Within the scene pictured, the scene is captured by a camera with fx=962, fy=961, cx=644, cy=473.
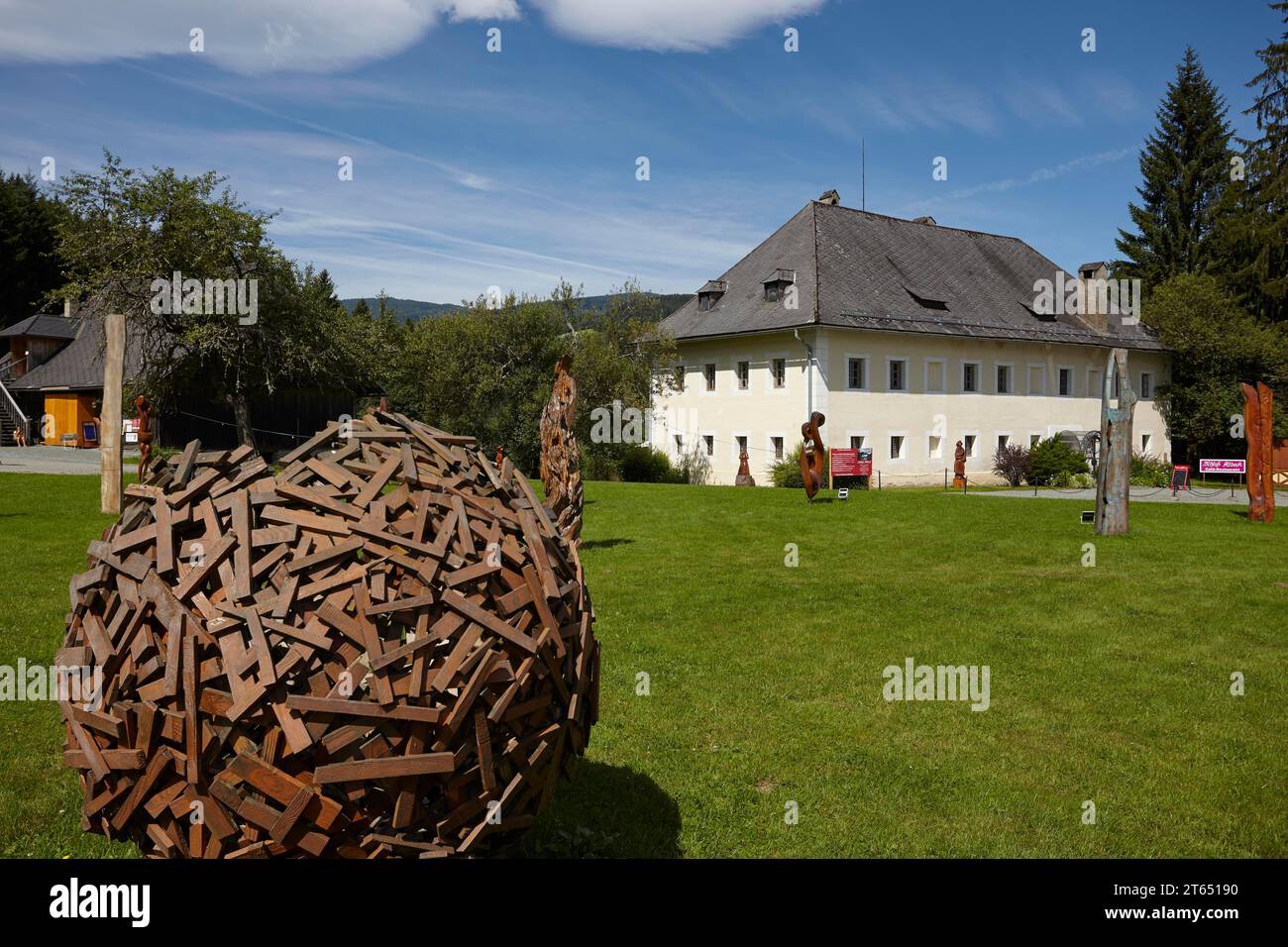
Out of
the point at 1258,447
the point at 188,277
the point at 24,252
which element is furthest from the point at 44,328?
the point at 1258,447

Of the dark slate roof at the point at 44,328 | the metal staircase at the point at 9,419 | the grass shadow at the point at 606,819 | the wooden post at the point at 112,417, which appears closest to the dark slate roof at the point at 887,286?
the wooden post at the point at 112,417

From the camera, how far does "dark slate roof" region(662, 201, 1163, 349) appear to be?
38.6m

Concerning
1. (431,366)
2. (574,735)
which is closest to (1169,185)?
(431,366)

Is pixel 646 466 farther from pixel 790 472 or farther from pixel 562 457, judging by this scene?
pixel 562 457

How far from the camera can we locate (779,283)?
128ft

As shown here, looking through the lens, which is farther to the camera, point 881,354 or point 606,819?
point 881,354

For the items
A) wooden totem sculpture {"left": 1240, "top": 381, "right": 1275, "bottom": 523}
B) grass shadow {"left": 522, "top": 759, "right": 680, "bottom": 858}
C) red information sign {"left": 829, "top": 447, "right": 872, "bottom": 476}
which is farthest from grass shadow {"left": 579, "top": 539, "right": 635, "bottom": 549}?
wooden totem sculpture {"left": 1240, "top": 381, "right": 1275, "bottom": 523}

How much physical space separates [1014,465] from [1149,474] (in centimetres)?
569

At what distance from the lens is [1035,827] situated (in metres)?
6.13

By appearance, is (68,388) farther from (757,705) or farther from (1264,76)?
(1264,76)

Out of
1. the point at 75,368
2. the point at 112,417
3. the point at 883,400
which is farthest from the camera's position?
the point at 75,368

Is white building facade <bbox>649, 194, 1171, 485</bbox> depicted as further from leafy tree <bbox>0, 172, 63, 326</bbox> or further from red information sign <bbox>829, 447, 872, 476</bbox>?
leafy tree <bbox>0, 172, 63, 326</bbox>

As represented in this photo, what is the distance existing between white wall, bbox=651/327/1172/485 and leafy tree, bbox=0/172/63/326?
44.2m

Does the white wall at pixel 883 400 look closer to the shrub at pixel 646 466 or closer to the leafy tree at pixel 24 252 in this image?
the shrub at pixel 646 466
